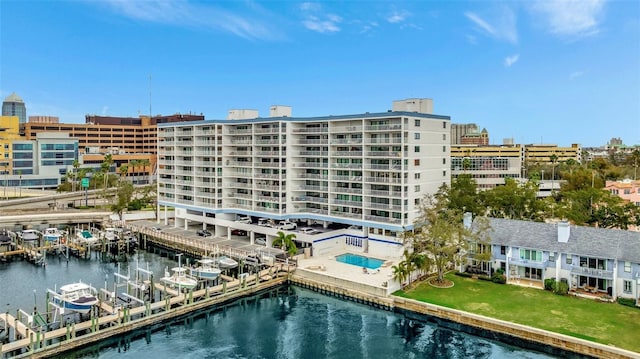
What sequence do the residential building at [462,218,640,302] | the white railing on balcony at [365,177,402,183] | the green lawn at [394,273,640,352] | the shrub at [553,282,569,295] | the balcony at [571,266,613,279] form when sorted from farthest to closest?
the white railing on balcony at [365,177,402,183] < the shrub at [553,282,569,295] < the balcony at [571,266,613,279] < the residential building at [462,218,640,302] < the green lawn at [394,273,640,352]

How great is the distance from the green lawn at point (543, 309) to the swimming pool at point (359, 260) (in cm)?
925

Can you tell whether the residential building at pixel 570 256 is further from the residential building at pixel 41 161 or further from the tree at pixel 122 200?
the residential building at pixel 41 161

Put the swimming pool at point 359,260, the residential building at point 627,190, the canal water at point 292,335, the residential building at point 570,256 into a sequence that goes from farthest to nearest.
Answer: the residential building at point 627,190 < the swimming pool at point 359,260 < the residential building at point 570,256 < the canal water at point 292,335

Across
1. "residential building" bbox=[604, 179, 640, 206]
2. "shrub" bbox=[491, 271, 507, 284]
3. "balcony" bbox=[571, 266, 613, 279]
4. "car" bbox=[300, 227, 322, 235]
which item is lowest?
"shrub" bbox=[491, 271, 507, 284]

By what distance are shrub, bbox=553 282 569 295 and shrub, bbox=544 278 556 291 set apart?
0.89 ft

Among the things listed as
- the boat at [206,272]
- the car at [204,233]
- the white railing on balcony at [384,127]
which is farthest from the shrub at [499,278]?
the car at [204,233]

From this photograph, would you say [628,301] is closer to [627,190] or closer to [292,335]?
[292,335]

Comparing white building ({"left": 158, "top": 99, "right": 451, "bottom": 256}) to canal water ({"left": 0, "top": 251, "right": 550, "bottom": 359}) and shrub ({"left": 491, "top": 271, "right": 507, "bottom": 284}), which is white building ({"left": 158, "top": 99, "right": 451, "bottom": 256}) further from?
canal water ({"left": 0, "top": 251, "right": 550, "bottom": 359})

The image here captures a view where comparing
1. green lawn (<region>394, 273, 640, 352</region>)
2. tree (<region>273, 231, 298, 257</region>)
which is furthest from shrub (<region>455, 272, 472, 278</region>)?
tree (<region>273, 231, 298, 257</region>)

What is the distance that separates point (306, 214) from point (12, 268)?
143 feet

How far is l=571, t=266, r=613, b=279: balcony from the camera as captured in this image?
4819 cm

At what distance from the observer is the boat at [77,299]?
158 feet

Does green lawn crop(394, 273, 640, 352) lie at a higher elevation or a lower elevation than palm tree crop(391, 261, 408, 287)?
lower

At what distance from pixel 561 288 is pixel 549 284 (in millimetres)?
1432
